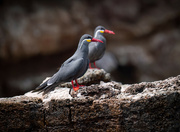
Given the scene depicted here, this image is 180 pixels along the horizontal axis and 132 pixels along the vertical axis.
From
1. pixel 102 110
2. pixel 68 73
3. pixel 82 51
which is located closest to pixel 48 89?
pixel 68 73

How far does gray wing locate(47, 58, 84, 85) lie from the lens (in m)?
3.93

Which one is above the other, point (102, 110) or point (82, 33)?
point (82, 33)

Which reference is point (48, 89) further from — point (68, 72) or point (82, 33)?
point (82, 33)

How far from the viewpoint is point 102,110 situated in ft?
11.5

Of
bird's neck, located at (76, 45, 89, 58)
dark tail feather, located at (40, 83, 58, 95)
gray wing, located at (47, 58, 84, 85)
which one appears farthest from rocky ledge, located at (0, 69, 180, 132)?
bird's neck, located at (76, 45, 89, 58)

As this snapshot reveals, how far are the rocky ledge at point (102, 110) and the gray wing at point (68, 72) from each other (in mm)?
241

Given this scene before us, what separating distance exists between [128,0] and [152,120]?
7.66 metres

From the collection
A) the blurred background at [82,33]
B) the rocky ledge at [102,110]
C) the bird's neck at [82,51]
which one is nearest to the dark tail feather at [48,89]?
the rocky ledge at [102,110]

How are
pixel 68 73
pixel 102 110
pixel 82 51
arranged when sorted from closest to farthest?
pixel 102 110
pixel 68 73
pixel 82 51

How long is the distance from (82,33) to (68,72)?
6.38 m

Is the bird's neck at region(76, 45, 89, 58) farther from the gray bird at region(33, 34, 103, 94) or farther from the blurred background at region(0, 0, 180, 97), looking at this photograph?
the blurred background at region(0, 0, 180, 97)

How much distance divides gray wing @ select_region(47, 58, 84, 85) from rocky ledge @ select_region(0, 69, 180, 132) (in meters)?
0.24

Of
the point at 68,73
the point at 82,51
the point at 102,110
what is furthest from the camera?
the point at 82,51

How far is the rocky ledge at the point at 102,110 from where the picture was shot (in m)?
3.32
